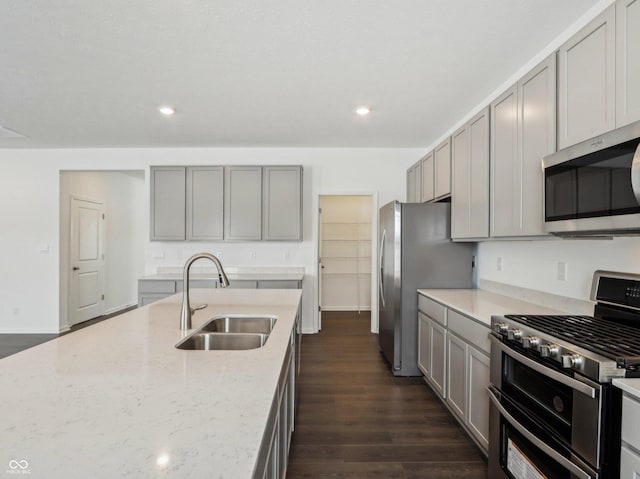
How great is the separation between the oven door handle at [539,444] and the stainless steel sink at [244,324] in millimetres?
1236

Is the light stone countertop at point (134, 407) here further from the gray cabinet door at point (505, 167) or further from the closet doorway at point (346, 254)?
the closet doorway at point (346, 254)

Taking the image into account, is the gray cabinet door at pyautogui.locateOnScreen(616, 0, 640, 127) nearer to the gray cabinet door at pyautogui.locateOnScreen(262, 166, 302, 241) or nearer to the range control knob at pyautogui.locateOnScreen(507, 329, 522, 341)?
the range control knob at pyautogui.locateOnScreen(507, 329, 522, 341)

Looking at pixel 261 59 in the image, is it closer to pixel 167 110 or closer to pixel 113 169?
pixel 167 110

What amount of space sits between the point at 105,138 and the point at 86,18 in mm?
2666

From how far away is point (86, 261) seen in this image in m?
5.30

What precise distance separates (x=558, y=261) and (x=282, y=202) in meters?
3.10

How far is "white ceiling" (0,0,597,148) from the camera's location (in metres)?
1.90

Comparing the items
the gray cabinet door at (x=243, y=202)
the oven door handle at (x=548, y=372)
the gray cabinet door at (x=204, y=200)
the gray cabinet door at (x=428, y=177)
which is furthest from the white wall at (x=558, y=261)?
the gray cabinet door at (x=204, y=200)

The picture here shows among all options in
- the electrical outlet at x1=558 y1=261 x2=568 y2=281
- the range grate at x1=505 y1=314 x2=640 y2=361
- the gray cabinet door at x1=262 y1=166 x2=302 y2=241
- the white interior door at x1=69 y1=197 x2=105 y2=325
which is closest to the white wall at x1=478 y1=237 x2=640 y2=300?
the electrical outlet at x1=558 y1=261 x2=568 y2=281

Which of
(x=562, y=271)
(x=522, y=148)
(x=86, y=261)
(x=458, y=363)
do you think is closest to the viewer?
(x=522, y=148)

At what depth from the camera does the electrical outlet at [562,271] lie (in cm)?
216

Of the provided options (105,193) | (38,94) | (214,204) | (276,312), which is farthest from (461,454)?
(105,193)

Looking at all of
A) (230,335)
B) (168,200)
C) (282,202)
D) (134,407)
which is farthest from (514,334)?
(168,200)

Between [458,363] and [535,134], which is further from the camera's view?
[458,363]
